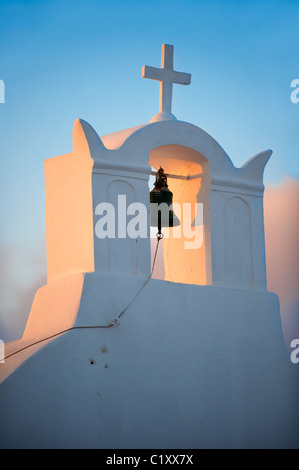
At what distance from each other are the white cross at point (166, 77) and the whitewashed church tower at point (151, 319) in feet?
0.05

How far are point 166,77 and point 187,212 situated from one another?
1.73 metres

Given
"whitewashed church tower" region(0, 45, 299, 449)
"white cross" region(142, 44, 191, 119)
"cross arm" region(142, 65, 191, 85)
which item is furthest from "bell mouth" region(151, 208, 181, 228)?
"cross arm" region(142, 65, 191, 85)

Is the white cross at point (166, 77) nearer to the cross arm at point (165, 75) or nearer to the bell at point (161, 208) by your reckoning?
the cross arm at point (165, 75)

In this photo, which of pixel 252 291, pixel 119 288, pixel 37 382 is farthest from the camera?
pixel 252 291

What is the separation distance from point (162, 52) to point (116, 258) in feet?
9.38

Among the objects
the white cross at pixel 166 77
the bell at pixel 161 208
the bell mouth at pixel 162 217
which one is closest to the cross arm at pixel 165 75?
the white cross at pixel 166 77

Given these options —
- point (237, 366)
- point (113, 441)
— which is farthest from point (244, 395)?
point (113, 441)

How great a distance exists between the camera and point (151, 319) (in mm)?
10188

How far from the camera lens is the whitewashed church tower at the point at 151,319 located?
371 inches

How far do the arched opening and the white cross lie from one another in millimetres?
555

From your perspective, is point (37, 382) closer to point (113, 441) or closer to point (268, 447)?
point (113, 441)

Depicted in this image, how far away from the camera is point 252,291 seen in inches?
435

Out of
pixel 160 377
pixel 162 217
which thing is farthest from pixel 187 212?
pixel 160 377

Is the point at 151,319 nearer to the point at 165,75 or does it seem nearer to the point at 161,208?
the point at 161,208
